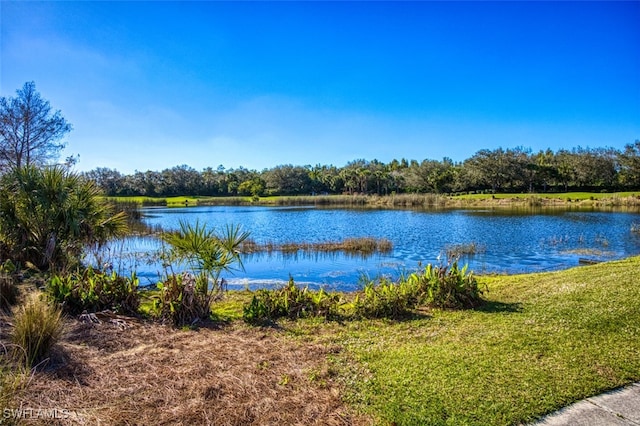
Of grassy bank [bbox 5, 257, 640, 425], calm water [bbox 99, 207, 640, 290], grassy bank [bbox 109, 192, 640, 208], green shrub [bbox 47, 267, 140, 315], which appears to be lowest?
calm water [bbox 99, 207, 640, 290]

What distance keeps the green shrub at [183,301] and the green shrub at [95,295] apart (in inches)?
23.7

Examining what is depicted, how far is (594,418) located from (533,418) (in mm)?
539

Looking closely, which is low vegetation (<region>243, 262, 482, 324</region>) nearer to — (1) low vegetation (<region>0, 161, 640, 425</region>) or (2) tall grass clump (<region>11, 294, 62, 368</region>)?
(1) low vegetation (<region>0, 161, 640, 425</region>)

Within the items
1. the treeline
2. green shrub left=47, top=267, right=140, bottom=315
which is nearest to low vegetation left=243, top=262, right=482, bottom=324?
green shrub left=47, top=267, right=140, bottom=315

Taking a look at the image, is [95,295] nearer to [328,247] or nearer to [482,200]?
[328,247]

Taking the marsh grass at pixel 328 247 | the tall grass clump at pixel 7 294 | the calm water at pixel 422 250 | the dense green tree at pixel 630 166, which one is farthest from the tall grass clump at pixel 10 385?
the dense green tree at pixel 630 166

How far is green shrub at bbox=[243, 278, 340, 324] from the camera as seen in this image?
7.03m

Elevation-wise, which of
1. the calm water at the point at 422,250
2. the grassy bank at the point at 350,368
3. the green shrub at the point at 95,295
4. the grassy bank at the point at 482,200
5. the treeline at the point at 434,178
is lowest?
the calm water at the point at 422,250

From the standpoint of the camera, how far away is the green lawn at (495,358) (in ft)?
12.5

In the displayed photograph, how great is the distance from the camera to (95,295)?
720 cm

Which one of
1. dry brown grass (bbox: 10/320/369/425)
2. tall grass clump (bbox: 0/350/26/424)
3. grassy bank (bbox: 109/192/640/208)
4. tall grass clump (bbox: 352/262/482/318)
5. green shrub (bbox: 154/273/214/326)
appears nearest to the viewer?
tall grass clump (bbox: 0/350/26/424)

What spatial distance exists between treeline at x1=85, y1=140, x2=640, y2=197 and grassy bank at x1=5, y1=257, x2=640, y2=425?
225 ft

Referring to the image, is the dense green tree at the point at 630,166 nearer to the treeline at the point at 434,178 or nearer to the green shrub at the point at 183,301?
the treeline at the point at 434,178

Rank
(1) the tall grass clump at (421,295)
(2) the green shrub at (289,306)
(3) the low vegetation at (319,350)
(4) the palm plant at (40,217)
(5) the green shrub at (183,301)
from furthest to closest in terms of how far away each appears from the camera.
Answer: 1. (4) the palm plant at (40,217)
2. (1) the tall grass clump at (421,295)
3. (2) the green shrub at (289,306)
4. (5) the green shrub at (183,301)
5. (3) the low vegetation at (319,350)
